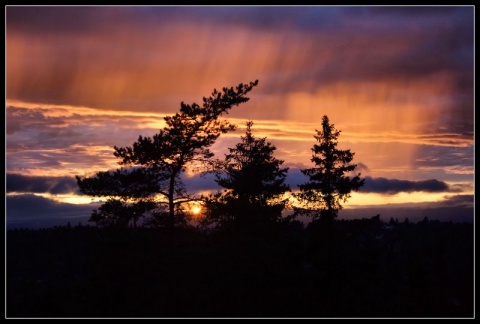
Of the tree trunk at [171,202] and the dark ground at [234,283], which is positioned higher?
the tree trunk at [171,202]

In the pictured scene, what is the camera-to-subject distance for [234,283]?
26984 millimetres

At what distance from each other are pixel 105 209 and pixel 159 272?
4550mm

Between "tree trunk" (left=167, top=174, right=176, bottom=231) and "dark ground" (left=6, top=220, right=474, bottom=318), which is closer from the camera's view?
"dark ground" (left=6, top=220, right=474, bottom=318)

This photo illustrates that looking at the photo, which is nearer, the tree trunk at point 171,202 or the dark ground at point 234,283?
the dark ground at point 234,283

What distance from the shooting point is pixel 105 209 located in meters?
28.2

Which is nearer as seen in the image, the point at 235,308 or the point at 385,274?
the point at 235,308

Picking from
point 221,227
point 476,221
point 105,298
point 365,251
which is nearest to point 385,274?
point 365,251

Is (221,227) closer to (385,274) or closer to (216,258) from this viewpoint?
(216,258)

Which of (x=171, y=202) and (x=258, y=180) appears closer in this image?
(x=171, y=202)

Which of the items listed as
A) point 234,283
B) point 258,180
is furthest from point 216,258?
point 258,180

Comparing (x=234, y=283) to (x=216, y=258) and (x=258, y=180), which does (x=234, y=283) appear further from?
(x=258, y=180)

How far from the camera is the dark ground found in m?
26.2

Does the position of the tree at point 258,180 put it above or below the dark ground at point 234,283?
above

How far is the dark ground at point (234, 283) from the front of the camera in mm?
26250
